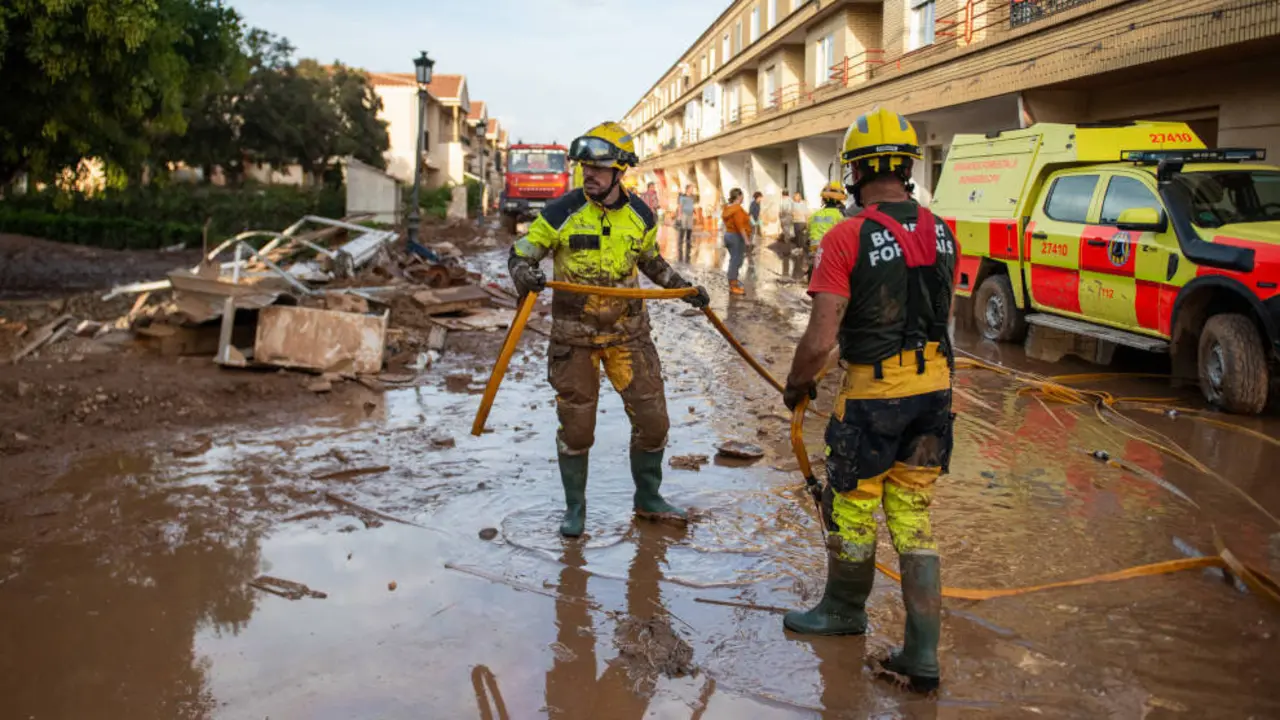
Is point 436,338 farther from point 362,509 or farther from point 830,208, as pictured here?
point 362,509

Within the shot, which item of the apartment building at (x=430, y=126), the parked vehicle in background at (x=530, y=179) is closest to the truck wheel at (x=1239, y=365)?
the parked vehicle in background at (x=530, y=179)

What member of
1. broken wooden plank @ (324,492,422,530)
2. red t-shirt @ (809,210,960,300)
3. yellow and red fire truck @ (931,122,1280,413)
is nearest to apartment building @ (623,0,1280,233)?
yellow and red fire truck @ (931,122,1280,413)

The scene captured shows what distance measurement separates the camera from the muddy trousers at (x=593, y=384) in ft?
16.4

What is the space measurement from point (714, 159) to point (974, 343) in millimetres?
36415

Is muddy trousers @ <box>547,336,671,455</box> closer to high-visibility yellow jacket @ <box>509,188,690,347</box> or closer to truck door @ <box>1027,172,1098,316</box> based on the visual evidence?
high-visibility yellow jacket @ <box>509,188,690,347</box>

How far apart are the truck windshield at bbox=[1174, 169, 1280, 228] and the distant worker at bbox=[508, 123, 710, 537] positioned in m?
5.65

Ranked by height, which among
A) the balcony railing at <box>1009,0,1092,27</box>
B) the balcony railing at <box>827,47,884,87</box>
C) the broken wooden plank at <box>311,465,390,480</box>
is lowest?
the broken wooden plank at <box>311,465,390,480</box>

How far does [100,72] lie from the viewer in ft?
39.4

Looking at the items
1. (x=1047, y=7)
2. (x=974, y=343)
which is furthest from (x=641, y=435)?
(x=1047, y=7)

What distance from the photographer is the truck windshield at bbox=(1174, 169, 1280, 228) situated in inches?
324

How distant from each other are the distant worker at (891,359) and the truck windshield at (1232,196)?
5957 millimetres

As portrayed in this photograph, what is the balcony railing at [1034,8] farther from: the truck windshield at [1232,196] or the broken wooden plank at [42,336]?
the broken wooden plank at [42,336]

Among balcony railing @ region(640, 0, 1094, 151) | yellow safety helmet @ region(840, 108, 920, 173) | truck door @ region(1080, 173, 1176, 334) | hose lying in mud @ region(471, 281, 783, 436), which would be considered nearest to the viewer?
yellow safety helmet @ region(840, 108, 920, 173)

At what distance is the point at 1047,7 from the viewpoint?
51.4ft
